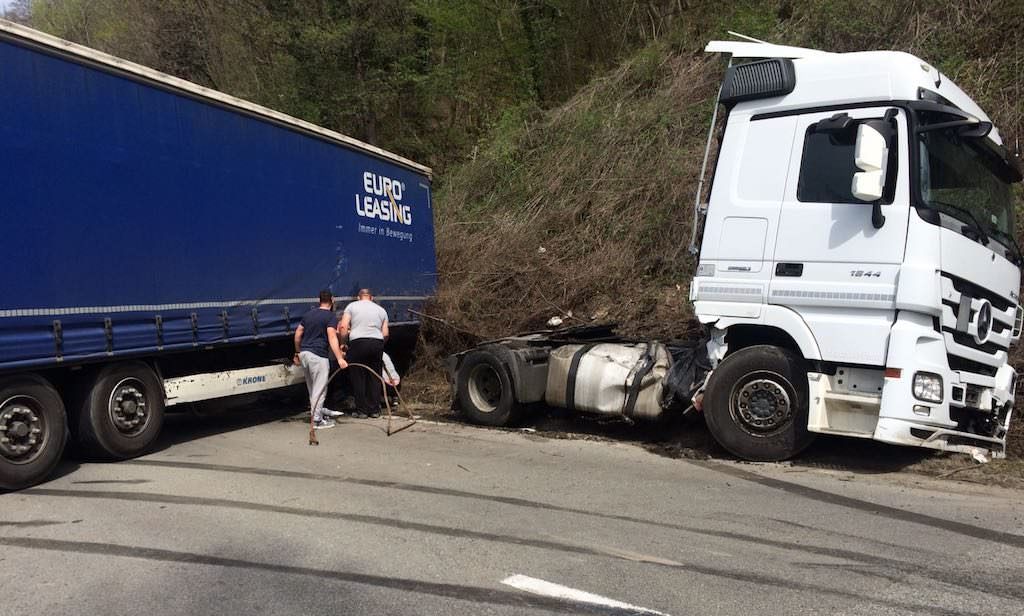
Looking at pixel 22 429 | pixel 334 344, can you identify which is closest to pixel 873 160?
pixel 334 344

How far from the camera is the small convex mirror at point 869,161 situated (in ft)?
19.3

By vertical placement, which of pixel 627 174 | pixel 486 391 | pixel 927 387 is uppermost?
pixel 627 174

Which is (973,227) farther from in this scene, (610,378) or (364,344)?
(364,344)

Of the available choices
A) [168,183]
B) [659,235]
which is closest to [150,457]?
[168,183]

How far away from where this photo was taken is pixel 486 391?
9.33 m

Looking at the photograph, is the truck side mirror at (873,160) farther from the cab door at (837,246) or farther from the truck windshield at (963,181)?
the truck windshield at (963,181)

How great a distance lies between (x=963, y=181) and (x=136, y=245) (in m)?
7.41

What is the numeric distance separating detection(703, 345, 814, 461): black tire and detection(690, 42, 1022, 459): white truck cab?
0.01m

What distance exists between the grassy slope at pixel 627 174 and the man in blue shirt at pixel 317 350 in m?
3.19

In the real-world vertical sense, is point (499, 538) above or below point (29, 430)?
below

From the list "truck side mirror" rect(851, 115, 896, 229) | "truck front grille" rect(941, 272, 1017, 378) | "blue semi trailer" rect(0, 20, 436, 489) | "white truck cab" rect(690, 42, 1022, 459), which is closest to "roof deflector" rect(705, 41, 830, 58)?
"white truck cab" rect(690, 42, 1022, 459)

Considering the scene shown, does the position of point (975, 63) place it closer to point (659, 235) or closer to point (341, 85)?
point (659, 235)

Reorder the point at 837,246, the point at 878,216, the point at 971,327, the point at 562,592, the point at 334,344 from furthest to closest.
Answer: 1. the point at 334,344
2. the point at 837,246
3. the point at 971,327
4. the point at 878,216
5. the point at 562,592

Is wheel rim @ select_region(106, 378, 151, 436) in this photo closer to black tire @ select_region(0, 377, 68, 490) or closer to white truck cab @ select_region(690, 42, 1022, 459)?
black tire @ select_region(0, 377, 68, 490)
